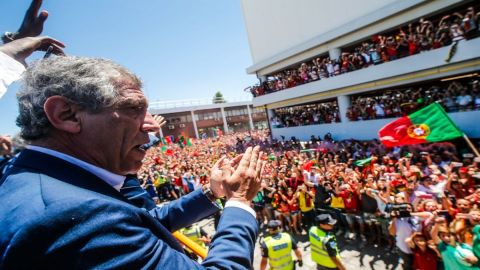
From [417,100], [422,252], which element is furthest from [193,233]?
[417,100]

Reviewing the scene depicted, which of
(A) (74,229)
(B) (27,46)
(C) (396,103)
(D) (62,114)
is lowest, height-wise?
(C) (396,103)

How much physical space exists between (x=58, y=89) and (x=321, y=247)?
4.69 meters

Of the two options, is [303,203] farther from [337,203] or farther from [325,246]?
[325,246]

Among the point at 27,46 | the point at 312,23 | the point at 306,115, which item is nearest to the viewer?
the point at 27,46

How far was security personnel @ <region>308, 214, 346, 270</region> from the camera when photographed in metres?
4.47

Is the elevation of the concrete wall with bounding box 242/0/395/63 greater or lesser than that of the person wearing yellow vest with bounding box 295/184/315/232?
greater

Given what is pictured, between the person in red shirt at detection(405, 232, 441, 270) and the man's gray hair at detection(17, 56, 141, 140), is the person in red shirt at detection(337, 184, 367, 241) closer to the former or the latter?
the person in red shirt at detection(405, 232, 441, 270)

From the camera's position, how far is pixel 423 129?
815 cm

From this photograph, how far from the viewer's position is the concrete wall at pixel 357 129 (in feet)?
36.9

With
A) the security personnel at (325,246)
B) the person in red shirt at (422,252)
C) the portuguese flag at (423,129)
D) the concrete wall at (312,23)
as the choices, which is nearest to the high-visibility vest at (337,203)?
the person in red shirt at (422,252)

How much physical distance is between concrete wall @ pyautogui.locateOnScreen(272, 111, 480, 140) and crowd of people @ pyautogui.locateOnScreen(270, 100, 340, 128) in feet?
1.82

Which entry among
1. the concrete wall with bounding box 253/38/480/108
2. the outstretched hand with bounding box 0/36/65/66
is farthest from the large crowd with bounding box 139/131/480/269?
the concrete wall with bounding box 253/38/480/108

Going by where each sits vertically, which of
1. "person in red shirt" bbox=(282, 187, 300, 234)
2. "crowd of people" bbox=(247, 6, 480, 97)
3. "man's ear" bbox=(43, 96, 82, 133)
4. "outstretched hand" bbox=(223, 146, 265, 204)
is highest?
"crowd of people" bbox=(247, 6, 480, 97)

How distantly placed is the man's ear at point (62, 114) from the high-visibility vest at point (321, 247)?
446cm
